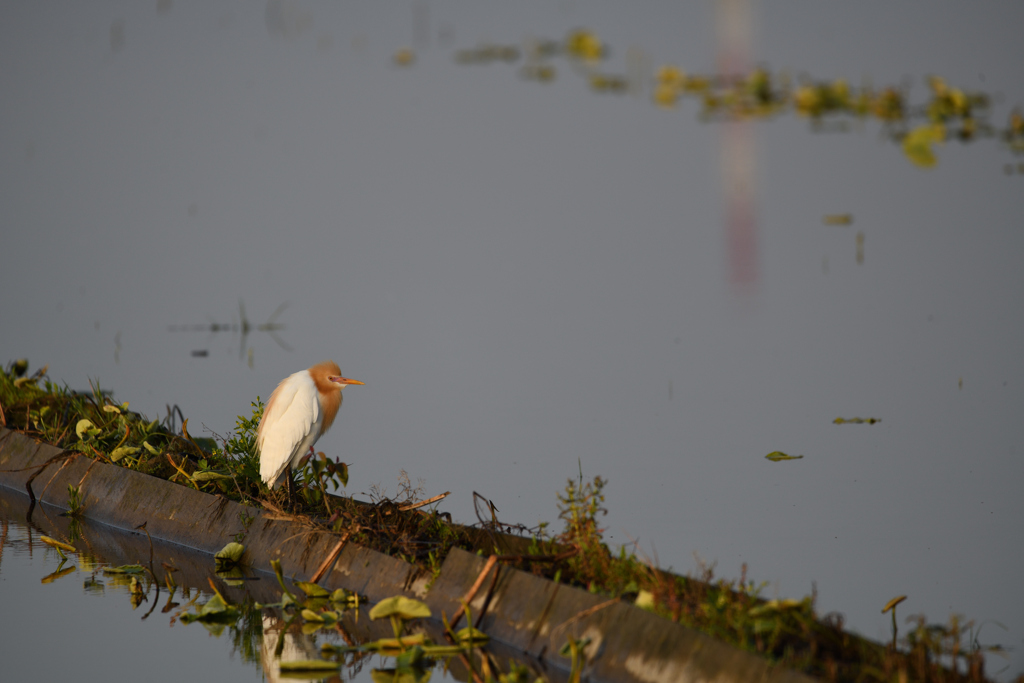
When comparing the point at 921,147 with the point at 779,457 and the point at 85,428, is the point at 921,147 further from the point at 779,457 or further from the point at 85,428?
the point at 85,428

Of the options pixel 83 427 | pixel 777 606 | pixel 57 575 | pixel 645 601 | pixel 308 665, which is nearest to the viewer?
pixel 777 606

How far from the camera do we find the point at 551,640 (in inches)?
133

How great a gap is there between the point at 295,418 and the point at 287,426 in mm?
51

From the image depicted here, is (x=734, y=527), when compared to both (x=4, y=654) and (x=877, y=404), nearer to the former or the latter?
(x=877, y=404)

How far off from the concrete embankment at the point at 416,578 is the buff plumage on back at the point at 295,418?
0.23 m

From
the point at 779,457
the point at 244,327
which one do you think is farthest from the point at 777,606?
the point at 244,327

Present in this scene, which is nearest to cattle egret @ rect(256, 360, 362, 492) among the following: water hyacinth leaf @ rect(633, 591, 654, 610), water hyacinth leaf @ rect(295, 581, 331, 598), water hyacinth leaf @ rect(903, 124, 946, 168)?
water hyacinth leaf @ rect(295, 581, 331, 598)

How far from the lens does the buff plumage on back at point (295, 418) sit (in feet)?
14.6

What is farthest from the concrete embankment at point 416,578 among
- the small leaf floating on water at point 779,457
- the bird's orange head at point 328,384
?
the small leaf floating on water at point 779,457

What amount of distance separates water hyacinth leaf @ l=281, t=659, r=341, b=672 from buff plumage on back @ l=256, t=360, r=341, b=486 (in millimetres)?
1144

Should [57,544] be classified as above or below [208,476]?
below

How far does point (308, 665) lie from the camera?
3.47 m

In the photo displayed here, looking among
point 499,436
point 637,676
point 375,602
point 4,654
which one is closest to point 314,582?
point 375,602

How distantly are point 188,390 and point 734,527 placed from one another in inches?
169
